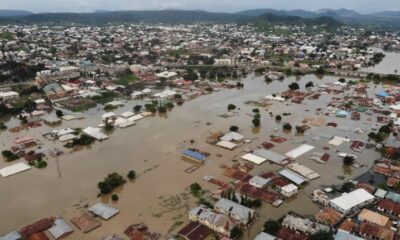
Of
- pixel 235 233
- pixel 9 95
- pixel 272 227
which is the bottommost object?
pixel 9 95

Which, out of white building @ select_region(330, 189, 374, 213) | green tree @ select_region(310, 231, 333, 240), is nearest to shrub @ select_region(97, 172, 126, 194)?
green tree @ select_region(310, 231, 333, 240)

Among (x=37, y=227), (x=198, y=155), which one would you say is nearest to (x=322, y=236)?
(x=198, y=155)

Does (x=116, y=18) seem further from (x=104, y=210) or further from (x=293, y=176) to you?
(x=104, y=210)

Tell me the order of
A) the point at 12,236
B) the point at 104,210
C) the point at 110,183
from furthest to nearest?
the point at 110,183
the point at 104,210
the point at 12,236

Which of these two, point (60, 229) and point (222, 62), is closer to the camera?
point (60, 229)

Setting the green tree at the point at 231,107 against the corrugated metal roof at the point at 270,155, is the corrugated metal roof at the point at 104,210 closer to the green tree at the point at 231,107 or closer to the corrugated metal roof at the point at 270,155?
the corrugated metal roof at the point at 270,155

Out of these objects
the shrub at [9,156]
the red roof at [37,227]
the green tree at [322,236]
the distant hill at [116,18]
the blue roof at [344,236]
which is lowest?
the distant hill at [116,18]

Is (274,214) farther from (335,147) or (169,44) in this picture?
(169,44)

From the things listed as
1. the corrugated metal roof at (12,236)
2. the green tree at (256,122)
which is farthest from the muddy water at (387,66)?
the corrugated metal roof at (12,236)

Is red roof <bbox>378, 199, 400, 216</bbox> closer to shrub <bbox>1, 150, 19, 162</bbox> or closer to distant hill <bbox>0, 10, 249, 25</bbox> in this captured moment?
shrub <bbox>1, 150, 19, 162</bbox>
